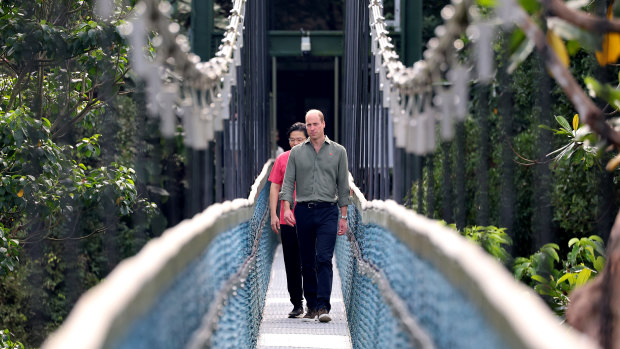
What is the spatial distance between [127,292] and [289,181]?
3996 millimetres

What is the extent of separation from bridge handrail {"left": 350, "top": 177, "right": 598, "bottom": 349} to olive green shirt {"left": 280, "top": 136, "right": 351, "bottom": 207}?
2945 millimetres

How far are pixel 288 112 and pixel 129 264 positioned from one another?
589 inches

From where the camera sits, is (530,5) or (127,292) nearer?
(127,292)

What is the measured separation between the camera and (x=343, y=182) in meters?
5.45

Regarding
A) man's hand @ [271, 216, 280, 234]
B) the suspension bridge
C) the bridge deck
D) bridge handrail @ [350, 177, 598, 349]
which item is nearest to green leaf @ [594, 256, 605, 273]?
the suspension bridge

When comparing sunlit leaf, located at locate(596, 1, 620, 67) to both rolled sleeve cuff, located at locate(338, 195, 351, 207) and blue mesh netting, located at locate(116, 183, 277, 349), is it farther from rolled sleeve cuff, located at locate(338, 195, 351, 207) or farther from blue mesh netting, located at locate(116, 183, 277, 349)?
rolled sleeve cuff, located at locate(338, 195, 351, 207)

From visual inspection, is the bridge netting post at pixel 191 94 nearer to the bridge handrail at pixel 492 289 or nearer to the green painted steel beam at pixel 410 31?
the bridge handrail at pixel 492 289

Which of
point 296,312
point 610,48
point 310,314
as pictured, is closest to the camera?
point 610,48

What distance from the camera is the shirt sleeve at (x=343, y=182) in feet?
17.7

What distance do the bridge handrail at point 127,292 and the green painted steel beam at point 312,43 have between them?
386 inches

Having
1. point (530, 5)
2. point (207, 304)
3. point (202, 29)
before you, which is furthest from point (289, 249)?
point (202, 29)

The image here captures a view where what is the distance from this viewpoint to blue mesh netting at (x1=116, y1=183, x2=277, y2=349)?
164 centimetres

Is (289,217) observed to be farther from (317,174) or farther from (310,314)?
(310,314)

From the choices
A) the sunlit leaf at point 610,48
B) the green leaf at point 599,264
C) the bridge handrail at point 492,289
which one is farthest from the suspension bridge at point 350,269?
the green leaf at point 599,264
